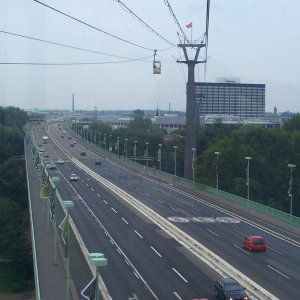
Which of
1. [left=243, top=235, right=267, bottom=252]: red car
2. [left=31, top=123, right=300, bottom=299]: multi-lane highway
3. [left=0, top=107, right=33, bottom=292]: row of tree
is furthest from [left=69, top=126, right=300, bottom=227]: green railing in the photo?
[left=0, top=107, right=33, bottom=292]: row of tree

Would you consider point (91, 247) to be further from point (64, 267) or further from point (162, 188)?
point (162, 188)

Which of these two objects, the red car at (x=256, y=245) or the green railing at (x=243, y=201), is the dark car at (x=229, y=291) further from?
the green railing at (x=243, y=201)

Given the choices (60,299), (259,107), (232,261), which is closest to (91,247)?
(232,261)

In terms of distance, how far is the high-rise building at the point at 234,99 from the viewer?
8881 cm

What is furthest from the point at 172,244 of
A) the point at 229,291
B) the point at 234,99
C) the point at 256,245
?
the point at 234,99

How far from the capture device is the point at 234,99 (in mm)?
94125

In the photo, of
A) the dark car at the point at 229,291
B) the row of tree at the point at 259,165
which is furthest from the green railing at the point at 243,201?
the dark car at the point at 229,291

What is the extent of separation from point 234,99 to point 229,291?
280ft

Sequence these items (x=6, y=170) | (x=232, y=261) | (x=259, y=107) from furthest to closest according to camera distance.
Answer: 1. (x=259, y=107)
2. (x=6, y=170)
3. (x=232, y=261)

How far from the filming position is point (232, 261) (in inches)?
552

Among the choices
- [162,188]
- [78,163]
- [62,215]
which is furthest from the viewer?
[78,163]

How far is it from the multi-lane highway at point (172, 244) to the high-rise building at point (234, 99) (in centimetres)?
6099

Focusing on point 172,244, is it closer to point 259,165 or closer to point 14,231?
point 14,231

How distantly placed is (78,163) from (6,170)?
6.48 m
